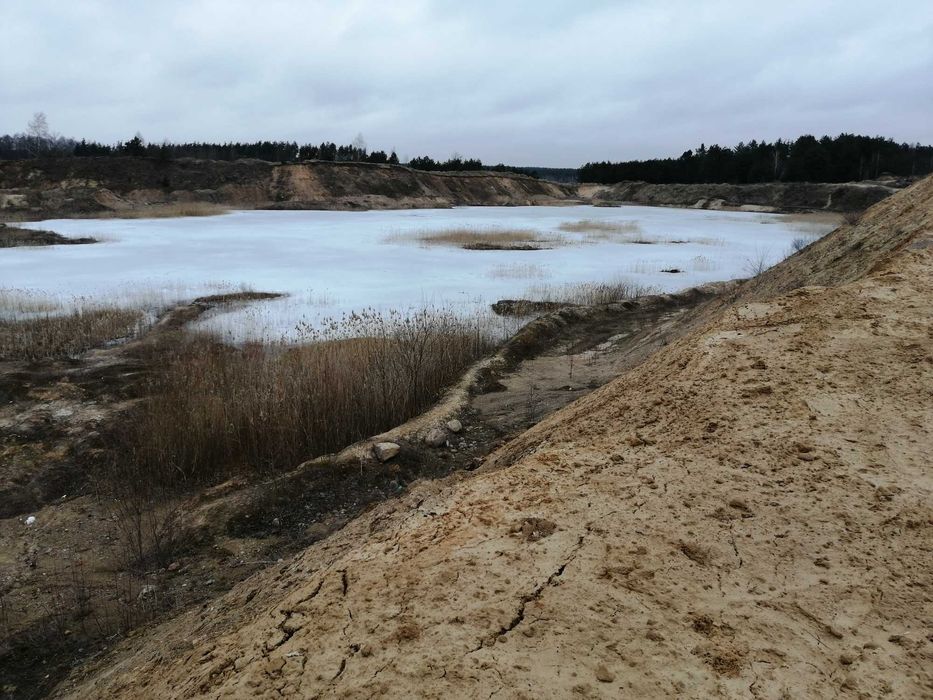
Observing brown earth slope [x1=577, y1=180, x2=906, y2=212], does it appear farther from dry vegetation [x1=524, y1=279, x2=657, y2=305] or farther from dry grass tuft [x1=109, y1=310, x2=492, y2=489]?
dry grass tuft [x1=109, y1=310, x2=492, y2=489]

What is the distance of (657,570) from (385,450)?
12.0ft

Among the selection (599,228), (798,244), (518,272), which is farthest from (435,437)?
(599,228)

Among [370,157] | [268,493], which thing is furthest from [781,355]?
[370,157]

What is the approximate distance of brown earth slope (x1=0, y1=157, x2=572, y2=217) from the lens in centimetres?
4334

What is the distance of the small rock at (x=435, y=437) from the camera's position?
620 cm

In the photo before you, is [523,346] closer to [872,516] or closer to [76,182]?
[872,516]

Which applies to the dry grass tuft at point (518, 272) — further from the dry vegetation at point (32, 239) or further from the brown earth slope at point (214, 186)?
the brown earth slope at point (214, 186)

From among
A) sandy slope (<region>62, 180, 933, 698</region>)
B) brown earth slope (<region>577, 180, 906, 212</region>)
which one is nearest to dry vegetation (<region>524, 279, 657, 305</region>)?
sandy slope (<region>62, 180, 933, 698</region>)

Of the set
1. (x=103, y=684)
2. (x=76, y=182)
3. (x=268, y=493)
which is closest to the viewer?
(x=103, y=684)

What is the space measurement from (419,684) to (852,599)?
1.56 metres

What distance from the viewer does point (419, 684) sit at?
2018 mm

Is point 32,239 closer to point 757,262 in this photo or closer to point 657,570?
point 757,262

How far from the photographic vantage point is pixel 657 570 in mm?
2461

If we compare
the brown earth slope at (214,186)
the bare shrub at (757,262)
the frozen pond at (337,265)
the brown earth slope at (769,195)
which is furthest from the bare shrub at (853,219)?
the brown earth slope at (214,186)
